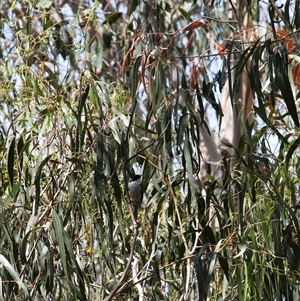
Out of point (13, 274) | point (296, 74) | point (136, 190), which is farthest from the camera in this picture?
point (296, 74)

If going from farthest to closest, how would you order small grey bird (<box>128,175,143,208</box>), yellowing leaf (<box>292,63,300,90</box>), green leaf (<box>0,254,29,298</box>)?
yellowing leaf (<box>292,63,300,90</box>), small grey bird (<box>128,175,143,208</box>), green leaf (<box>0,254,29,298</box>)

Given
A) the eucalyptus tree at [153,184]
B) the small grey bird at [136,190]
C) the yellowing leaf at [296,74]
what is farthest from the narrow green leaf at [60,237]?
the yellowing leaf at [296,74]

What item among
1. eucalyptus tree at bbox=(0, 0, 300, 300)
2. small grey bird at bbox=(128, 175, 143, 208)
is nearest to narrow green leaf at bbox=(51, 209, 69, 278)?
eucalyptus tree at bbox=(0, 0, 300, 300)

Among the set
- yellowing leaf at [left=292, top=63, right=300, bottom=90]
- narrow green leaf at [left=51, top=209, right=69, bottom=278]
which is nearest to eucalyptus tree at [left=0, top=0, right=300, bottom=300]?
narrow green leaf at [left=51, top=209, right=69, bottom=278]

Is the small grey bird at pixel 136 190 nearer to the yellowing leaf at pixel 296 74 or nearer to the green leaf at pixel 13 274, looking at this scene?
the green leaf at pixel 13 274

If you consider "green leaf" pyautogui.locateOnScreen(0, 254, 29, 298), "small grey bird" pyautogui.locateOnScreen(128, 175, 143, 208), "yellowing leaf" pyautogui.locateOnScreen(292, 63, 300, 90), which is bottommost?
"green leaf" pyautogui.locateOnScreen(0, 254, 29, 298)

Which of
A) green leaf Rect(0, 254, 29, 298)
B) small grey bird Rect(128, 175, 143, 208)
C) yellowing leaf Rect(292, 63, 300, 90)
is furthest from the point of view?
yellowing leaf Rect(292, 63, 300, 90)

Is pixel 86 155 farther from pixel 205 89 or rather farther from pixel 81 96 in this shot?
pixel 205 89

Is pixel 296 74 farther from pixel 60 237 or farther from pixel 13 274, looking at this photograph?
pixel 13 274

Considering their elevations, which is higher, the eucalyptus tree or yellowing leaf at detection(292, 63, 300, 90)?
yellowing leaf at detection(292, 63, 300, 90)

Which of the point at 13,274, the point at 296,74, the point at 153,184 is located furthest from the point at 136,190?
the point at 296,74

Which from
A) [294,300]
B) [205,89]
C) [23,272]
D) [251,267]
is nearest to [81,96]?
[205,89]

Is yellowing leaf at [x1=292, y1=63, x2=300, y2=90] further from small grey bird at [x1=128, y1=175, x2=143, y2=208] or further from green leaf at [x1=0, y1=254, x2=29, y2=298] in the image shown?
green leaf at [x1=0, y1=254, x2=29, y2=298]

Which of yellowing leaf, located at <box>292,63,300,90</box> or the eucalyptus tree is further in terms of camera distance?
yellowing leaf, located at <box>292,63,300,90</box>
